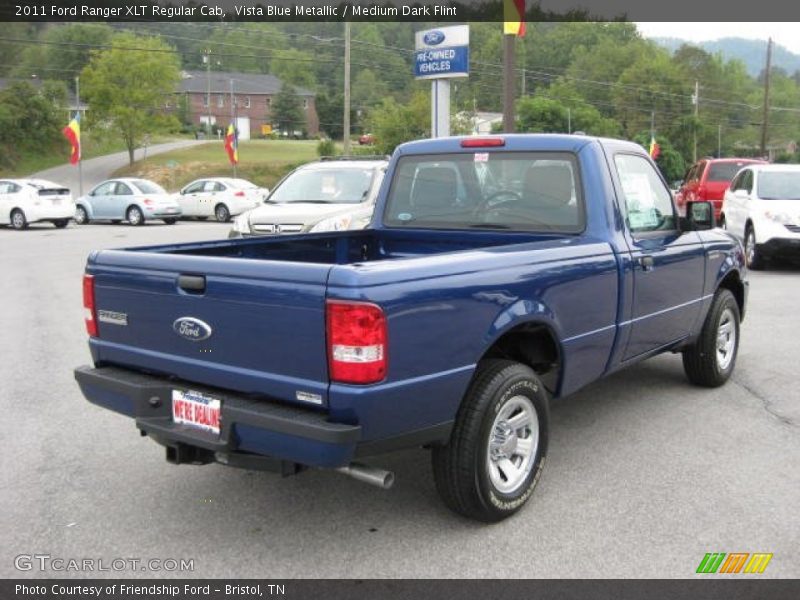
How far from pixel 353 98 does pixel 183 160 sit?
145 ft

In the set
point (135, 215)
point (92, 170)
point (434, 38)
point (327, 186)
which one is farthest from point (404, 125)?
point (327, 186)

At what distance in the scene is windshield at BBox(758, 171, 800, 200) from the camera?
1339cm

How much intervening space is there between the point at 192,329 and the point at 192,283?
0.71ft

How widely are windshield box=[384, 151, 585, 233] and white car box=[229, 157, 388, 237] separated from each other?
5803 mm

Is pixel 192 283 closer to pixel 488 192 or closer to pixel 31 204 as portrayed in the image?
pixel 488 192

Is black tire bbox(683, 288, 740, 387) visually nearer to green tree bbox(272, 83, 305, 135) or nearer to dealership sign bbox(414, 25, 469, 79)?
dealership sign bbox(414, 25, 469, 79)

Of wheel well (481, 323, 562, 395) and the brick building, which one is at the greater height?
the brick building

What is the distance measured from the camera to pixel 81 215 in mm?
27188

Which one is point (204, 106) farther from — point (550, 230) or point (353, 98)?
point (550, 230)

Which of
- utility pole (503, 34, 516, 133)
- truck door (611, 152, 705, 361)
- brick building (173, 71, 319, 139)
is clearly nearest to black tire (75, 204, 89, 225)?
utility pole (503, 34, 516, 133)

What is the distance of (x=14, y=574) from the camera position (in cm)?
347

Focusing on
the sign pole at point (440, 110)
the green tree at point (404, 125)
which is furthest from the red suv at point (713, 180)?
the green tree at point (404, 125)

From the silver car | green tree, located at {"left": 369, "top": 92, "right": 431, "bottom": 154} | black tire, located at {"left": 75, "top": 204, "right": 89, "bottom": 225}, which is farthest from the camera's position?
green tree, located at {"left": 369, "top": 92, "right": 431, "bottom": 154}

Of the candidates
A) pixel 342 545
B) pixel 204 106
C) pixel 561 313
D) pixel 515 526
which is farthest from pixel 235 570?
pixel 204 106
